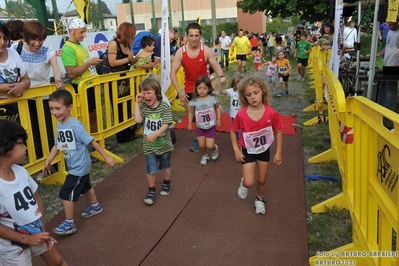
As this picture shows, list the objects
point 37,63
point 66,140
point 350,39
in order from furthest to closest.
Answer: point 350,39
point 37,63
point 66,140

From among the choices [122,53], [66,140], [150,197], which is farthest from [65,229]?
[122,53]

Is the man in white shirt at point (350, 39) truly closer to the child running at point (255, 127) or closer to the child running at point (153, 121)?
the child running at point (255, 127)

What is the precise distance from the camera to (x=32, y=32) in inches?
188

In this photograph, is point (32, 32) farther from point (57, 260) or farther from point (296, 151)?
point (296, 151)

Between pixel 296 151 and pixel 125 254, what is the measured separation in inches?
148

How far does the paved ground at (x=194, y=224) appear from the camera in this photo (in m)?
3.51

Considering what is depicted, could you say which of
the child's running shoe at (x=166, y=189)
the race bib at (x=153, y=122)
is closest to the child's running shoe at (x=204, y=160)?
the child's running shoe at (x=166, y=189)

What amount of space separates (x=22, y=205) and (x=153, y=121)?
2.18 metres

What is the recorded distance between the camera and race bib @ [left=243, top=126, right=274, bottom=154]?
4.09 m

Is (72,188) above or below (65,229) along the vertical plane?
above

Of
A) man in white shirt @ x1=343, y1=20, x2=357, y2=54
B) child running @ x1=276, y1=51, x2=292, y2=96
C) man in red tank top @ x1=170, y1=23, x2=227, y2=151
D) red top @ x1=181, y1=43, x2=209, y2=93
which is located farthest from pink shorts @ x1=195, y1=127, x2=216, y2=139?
child running @ x1=276, y1=51, x2=292, y2=96

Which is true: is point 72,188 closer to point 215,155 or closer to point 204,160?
point 204,160

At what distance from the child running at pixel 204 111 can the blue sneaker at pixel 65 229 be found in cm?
234

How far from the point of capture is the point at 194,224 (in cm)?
410
